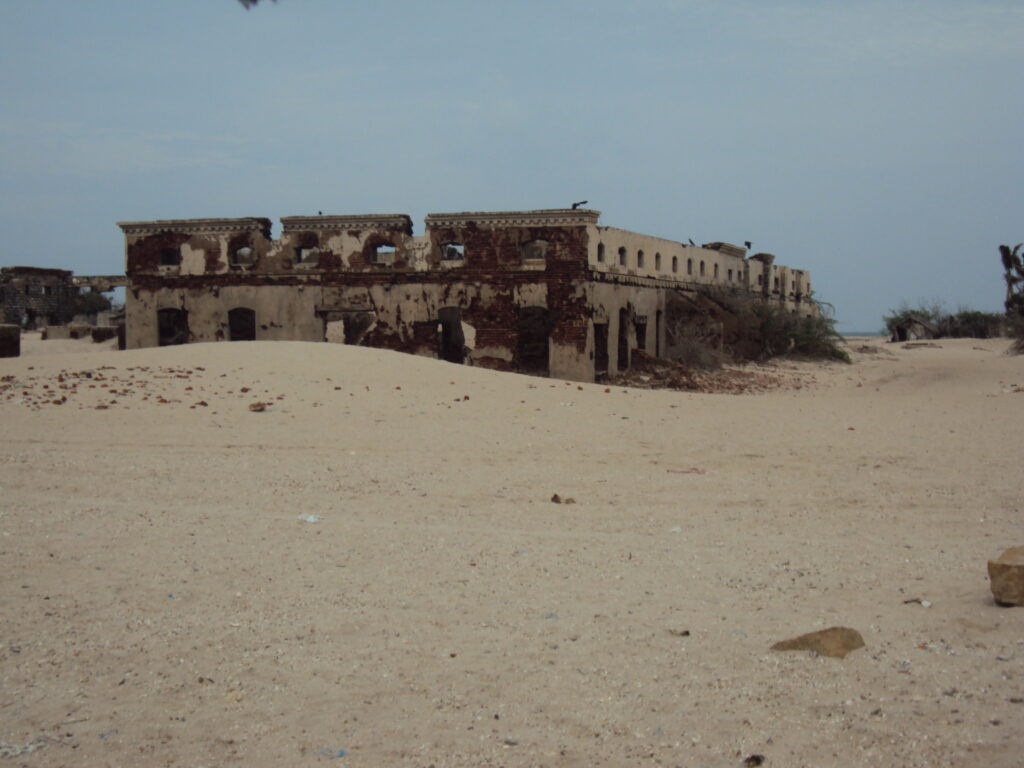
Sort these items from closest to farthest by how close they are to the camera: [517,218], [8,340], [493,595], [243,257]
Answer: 1. [493,595]
2. [8,340]
3. [517,218]
4. [243,257]

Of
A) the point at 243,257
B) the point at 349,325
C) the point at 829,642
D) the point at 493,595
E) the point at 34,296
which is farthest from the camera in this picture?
the point at 34,296

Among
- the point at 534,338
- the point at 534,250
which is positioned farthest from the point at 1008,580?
the point at 534,338

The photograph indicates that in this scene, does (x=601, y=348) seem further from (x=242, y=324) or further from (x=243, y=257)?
(x=243, y=257)

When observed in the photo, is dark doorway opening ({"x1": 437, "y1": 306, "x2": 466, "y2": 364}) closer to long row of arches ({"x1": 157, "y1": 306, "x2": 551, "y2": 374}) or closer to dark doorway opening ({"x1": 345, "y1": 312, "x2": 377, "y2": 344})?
long row of arches ({"x1": 157, "y1": 306, "x2": 551, "y2": 374})

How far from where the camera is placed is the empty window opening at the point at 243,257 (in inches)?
1056

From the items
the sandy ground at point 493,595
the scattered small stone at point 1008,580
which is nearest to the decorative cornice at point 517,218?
the sandy ground at point 493,595

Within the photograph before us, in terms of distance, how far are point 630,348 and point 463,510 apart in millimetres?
18509

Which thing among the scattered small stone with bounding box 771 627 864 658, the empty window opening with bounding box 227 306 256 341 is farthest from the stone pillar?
the scattered small stone with bounding box 771 627 864 658

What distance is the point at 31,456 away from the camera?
9.34 m

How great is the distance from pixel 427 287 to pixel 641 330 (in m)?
6.50

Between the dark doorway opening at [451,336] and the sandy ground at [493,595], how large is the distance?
14.9 meters

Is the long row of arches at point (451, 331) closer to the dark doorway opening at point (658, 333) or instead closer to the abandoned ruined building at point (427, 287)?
the abandoned ruined building at point (427, 287)

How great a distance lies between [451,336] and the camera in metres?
27.2

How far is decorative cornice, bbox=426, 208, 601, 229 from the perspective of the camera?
78.5 feet
